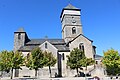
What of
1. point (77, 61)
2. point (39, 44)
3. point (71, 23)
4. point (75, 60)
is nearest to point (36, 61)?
point (75, 60)

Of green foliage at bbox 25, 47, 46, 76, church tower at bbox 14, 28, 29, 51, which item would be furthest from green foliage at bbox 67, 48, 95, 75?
church tower at bbox 14, 28, 29, 51

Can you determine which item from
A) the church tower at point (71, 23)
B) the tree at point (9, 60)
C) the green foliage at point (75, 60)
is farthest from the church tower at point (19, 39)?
the green foliage at point (75, 60)

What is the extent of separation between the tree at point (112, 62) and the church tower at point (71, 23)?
15.8 m

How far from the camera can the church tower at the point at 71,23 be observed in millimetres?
56344

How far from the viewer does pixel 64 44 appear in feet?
180

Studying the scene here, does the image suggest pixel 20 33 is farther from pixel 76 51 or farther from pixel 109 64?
pixel 109 64

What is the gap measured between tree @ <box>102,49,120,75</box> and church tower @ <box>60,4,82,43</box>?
15.8 metres

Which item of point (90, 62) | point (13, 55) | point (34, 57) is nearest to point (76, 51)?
point (90, 62)

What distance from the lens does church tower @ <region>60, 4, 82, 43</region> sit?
56344 mm

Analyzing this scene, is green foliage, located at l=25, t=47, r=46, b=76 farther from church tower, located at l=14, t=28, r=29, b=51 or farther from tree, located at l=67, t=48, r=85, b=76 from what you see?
church tower, located at l=14, t=28, r=29, b=51

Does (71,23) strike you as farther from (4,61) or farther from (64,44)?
(4,61)

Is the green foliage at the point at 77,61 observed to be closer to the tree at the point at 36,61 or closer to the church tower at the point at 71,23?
the tree at the point at 36,61

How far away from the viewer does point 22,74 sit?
4750cm

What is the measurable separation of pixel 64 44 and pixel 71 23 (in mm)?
7532
